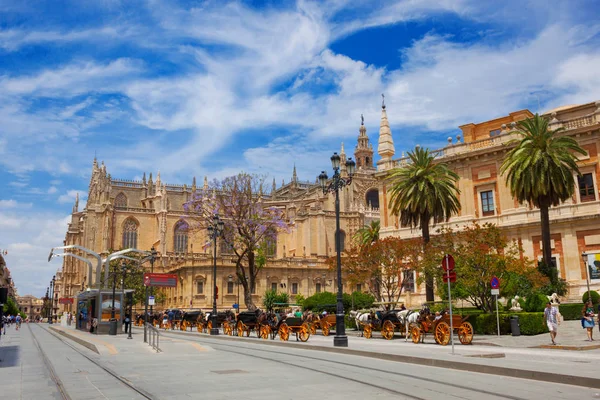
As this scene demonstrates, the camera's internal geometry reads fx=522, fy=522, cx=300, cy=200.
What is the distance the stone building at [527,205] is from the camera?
3359 cm

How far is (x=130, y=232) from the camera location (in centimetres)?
7938

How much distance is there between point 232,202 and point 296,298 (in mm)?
22409

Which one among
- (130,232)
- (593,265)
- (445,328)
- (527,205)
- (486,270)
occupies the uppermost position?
(130,232)

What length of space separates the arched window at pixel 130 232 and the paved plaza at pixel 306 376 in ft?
209

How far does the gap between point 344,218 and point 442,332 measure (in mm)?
59944

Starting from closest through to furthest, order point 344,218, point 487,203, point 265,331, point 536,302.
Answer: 1. point 536,302
2. point 265,331
3. point 487,203
4. point 344,218

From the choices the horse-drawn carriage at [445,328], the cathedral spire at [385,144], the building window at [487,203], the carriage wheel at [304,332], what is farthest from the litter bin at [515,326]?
the cathedral spire at [385,144]

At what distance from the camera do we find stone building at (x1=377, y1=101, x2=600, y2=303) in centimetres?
3359

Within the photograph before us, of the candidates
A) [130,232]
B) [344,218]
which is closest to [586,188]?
[344,218]

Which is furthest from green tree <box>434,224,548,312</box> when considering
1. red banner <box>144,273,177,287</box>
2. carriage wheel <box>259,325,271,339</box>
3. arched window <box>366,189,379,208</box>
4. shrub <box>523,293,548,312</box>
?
arched window <box>366,189,379,208</box>

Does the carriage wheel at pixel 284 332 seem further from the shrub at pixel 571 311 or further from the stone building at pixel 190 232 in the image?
the stone building at pixel 190 232

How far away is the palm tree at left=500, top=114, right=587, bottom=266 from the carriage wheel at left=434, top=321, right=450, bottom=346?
45.7 ft

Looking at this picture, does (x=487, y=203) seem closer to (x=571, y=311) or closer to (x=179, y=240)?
(x=571, y=311)

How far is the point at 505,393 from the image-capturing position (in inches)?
344
